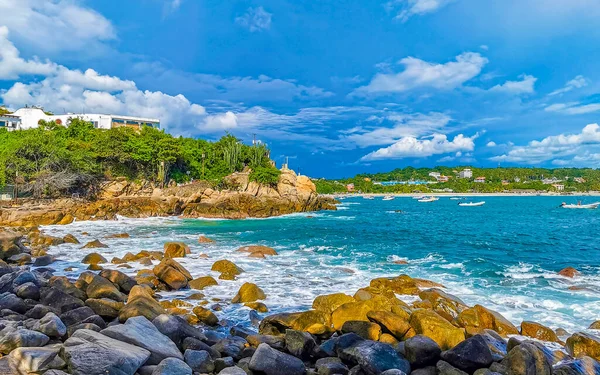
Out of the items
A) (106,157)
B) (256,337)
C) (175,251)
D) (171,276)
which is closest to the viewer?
(256,337)

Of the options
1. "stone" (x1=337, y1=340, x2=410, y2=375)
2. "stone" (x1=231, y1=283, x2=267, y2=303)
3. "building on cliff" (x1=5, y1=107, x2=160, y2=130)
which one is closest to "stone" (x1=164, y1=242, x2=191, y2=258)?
"stone" (x1=231, y1=283, x2=267, y2=303)

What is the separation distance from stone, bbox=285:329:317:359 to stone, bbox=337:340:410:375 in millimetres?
655

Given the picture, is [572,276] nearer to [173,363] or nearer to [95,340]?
[173,363]

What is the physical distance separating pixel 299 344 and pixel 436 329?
2927 millimetres

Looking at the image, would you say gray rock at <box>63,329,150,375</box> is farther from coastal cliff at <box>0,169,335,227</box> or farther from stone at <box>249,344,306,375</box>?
coastal cliff at <box>0,169,335,227</box>

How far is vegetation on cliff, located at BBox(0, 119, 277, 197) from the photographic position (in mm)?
40781

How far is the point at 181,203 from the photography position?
4684cm

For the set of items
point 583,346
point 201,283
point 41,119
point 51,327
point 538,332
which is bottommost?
point 538,332

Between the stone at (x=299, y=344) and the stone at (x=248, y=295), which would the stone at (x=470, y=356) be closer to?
the stone at (x=299, y=344)

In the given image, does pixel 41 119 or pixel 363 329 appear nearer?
pixel 363 329

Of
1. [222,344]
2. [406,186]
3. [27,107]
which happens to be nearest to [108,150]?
[27,107]

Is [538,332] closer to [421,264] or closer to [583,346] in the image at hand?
[583,346]

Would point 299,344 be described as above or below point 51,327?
below

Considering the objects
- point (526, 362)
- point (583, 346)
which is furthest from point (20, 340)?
point (583, 346)
